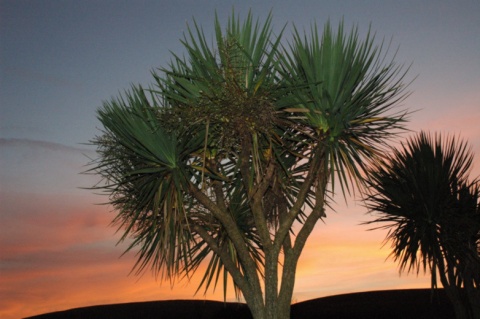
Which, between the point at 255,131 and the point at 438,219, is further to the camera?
the point at 438,219

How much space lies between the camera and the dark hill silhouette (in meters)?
14.4

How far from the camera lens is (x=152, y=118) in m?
9.35

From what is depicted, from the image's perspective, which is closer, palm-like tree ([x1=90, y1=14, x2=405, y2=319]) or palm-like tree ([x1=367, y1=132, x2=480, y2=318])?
palm-like tree ([x1=90, y1=14, x2=405, y2=319])

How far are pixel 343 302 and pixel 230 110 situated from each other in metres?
8.91

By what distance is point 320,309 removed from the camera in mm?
15039

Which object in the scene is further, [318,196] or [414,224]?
[414,224]

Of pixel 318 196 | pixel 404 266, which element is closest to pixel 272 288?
pixel 318 196

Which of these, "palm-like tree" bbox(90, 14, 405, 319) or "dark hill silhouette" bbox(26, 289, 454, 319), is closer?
"palm-like tree" bbox(90, 14, 405, 319)

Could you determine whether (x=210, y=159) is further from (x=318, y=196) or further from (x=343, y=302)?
(x=343, y=302)

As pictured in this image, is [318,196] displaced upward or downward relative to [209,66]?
downward

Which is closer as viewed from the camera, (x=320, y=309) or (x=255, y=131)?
(x=255, y=131)

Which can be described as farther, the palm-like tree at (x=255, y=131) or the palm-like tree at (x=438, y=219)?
the palm-like tree at (x=438, y=219)

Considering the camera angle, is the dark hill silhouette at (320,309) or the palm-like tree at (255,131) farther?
the dark hill silhouette at (320,309)

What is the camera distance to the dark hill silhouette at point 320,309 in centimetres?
1439
